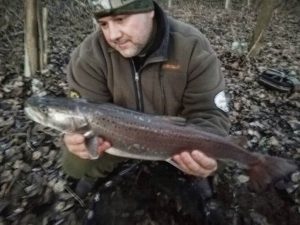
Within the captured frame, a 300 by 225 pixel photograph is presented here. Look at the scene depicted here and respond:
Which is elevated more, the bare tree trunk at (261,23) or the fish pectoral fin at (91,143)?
the fish pectoral fin at (91,143)

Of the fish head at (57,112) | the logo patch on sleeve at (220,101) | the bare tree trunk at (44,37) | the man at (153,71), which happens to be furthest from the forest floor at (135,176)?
the fish head at (57,112)

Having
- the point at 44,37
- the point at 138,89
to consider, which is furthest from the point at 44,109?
the point at 44,37

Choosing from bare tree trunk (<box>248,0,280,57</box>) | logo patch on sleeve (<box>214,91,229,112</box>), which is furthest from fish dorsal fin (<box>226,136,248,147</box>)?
bare tree trunk (<box>248,0,280,57</box>)

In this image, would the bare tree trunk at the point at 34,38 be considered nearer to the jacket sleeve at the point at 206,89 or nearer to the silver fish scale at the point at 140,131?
the jacket sleeve at the point at 206,89

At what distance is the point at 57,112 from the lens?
228 centimetres

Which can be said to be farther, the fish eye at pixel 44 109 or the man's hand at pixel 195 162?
the man's hand at pixel 195 162

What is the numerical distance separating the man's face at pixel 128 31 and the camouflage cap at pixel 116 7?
43mm

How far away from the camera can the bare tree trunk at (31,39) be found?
5074 mm

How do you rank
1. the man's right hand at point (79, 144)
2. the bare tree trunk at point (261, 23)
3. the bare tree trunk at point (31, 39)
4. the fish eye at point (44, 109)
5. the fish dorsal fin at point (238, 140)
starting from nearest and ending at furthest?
the fish eye at point (44, 109), the man's right hand at point (79, 144), the fish dorsal fin at point (238, 140), the bare tree trunk at point (31, 39), the bare tree trunk at point (261, 23)

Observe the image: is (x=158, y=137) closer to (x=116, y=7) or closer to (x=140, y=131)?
(x=140, y=131)

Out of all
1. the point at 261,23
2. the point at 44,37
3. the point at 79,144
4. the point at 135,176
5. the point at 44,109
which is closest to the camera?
the point at 44,109

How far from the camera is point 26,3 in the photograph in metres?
5.09

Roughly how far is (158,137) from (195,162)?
33 cm

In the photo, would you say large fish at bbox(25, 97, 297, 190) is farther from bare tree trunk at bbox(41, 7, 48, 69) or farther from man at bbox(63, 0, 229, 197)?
bare tree trunk at bbox(41, 7, 48, 69)
